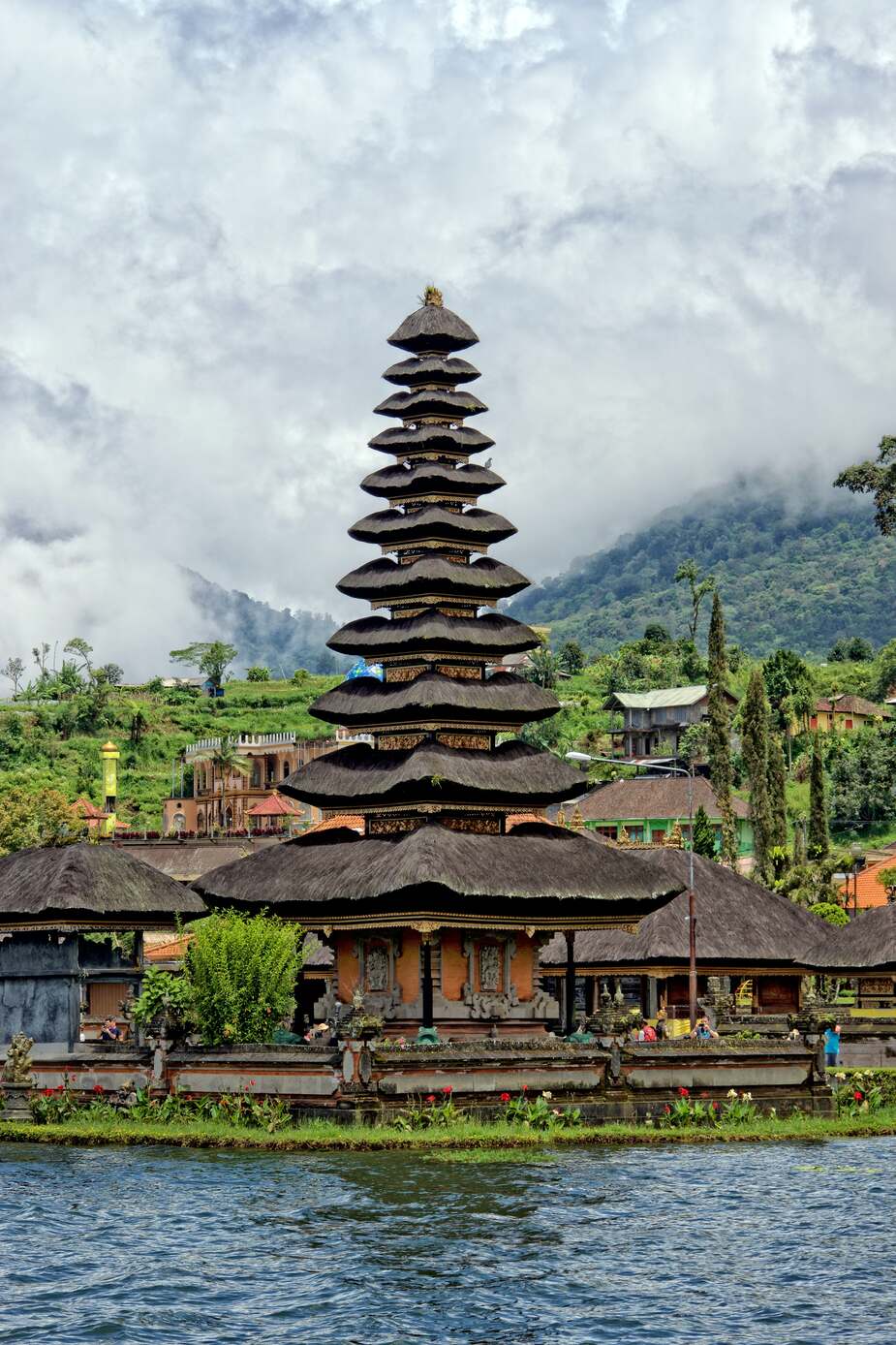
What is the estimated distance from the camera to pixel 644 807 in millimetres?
149500

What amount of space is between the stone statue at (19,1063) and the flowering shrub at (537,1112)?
1165 centimetres

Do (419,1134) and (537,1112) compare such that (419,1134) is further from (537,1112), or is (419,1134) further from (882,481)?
(882,481)

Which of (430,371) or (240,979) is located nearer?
(240,979)

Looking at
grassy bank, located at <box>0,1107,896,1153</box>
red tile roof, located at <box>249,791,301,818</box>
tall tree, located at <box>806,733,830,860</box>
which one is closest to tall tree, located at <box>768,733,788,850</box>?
tall tree, located at <box>806,733,830,860</box>

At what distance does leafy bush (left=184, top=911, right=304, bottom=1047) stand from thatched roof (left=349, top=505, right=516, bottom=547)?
1317 cm

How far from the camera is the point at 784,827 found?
114875mm

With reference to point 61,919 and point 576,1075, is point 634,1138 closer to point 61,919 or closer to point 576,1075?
point 576,1075

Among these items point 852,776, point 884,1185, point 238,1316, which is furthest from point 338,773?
point 852,776

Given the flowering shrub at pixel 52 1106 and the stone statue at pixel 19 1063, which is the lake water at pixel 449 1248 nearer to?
the flowering shrub at pixel 52 1106

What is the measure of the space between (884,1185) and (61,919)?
22377mm

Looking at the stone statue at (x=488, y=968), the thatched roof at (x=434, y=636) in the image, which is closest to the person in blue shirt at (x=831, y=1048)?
the stone statue at (x=488, y=968)

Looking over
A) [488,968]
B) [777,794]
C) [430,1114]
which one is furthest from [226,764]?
[430,1114]

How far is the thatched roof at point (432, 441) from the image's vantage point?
202 ft

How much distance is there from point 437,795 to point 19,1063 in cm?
1255
